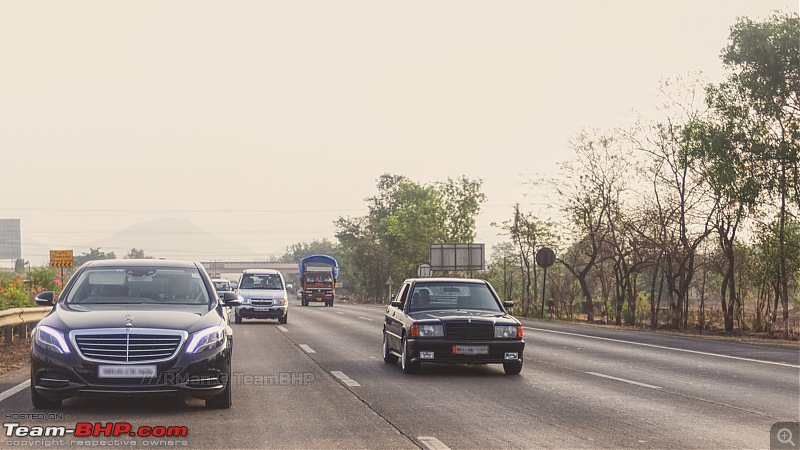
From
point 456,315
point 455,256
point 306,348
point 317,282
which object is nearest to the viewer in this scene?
point 456,315

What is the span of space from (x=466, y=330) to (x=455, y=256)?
58.1 meters

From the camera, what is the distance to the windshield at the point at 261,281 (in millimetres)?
33938

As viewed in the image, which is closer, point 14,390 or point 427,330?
point 14,390

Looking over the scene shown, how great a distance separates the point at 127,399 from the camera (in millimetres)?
11406

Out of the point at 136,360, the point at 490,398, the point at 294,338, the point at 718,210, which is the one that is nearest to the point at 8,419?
the point at 136,360

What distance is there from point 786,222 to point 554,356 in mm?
14475

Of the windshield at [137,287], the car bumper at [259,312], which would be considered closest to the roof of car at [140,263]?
the windshield at [137,287]

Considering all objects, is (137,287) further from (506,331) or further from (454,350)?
(506,331)

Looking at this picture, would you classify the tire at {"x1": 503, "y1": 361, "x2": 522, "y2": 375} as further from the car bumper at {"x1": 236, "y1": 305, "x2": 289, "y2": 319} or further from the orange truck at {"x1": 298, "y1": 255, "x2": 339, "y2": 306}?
the orange truck at {"x1": 298, "y1": 255, "x2": 339, "y2": 306}

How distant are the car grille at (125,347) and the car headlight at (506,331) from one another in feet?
19.9

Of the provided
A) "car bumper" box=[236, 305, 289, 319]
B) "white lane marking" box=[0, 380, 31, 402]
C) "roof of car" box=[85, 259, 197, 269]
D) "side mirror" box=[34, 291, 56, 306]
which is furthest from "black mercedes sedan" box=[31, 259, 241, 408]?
"car bumper" box=[236, 305, 289, 319]

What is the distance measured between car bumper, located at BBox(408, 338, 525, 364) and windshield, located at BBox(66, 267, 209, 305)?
13.4 ft

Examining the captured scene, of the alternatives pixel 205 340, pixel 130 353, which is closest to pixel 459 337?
pixel 205 340

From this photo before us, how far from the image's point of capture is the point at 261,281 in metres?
34.5
